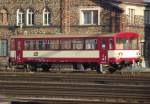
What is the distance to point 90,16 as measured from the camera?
172ft

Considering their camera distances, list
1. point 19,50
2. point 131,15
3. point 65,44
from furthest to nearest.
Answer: point 131,15 < point 19,50 < point 65,44

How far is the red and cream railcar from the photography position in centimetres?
4044

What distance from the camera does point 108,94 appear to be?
21.9 meters

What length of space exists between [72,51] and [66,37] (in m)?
1.05

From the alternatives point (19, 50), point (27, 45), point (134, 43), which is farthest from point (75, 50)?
point (19, 50)

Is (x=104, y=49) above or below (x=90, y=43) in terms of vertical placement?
below

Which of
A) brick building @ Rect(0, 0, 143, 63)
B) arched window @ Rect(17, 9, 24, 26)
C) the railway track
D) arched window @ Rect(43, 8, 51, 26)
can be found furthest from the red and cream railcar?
the railway track

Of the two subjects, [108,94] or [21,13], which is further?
[21,13]

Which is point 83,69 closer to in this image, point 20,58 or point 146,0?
point 20,58

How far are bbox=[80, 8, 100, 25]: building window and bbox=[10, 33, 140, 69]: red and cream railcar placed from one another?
988 centimetres

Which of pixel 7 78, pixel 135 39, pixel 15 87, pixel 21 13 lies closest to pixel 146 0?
pixel 21 13

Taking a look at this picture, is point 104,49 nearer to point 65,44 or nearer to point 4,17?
point 65,44

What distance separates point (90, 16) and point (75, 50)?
37.1 ft

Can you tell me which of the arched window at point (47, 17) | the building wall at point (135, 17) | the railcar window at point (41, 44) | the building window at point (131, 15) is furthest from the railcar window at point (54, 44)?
the building window at point (131, 15)
